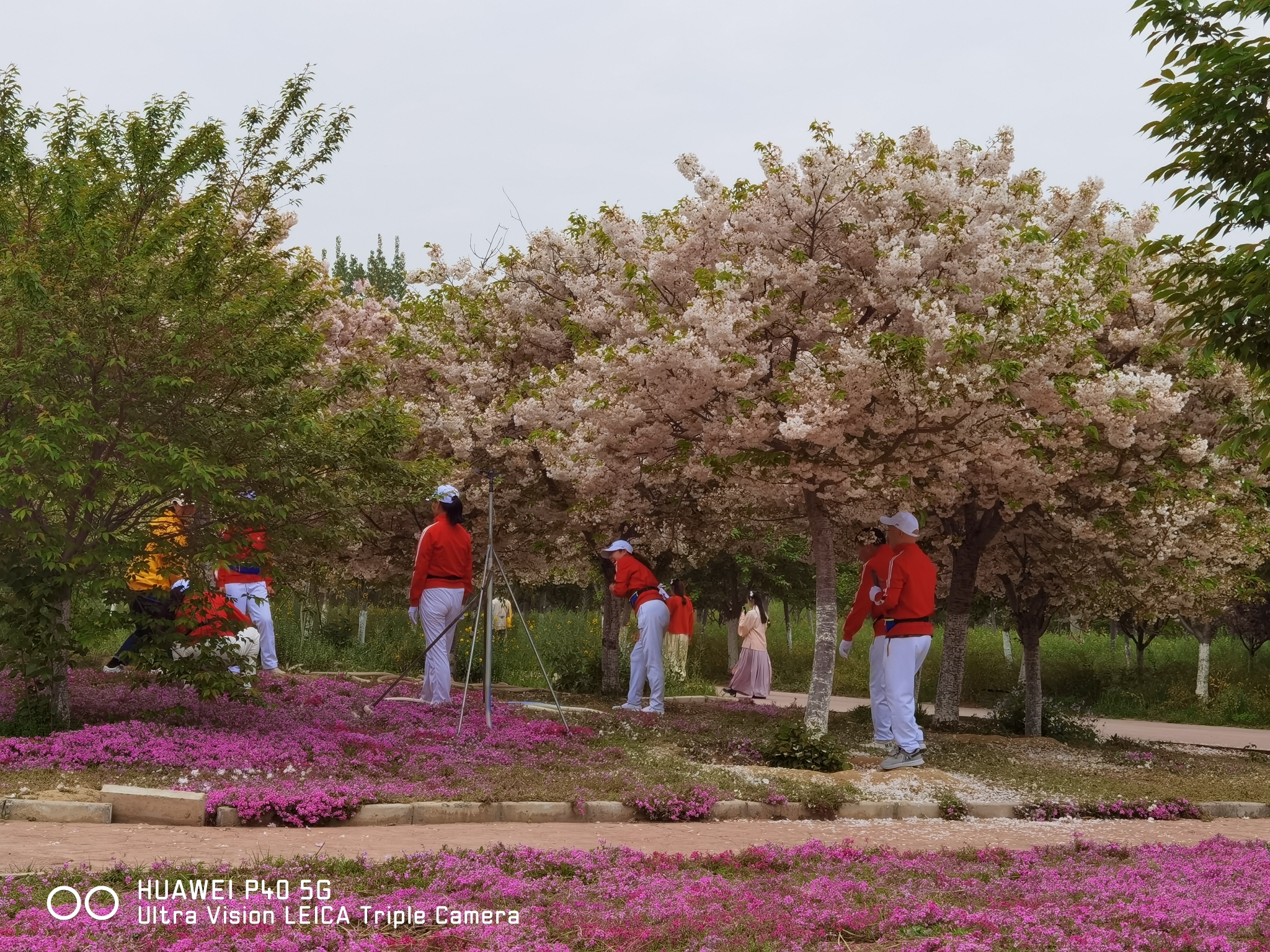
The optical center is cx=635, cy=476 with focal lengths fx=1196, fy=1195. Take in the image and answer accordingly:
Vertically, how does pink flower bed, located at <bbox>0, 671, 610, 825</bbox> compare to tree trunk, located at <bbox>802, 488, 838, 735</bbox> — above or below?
below

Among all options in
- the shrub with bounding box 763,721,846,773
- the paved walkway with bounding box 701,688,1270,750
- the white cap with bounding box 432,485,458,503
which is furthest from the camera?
the paved walkway with bounding box 701,688,1270,750

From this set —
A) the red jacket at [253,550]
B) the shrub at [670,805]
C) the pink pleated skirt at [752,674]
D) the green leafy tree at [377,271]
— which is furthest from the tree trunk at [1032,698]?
the green leafy tree at [377,271]

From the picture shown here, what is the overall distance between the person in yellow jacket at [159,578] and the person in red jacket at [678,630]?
12063 millimetres

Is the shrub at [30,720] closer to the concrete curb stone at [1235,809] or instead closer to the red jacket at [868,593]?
the red jacket at [868,593]

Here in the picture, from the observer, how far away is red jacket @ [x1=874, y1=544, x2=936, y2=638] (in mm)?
12188

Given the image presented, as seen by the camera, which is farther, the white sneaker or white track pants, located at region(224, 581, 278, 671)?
white track pants, located at region(224, 581, 278, 671)

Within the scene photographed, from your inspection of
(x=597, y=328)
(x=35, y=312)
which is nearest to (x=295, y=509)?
(x=35, y=312)

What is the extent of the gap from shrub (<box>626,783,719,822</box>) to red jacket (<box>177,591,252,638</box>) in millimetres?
4110

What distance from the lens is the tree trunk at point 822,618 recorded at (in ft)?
45.0

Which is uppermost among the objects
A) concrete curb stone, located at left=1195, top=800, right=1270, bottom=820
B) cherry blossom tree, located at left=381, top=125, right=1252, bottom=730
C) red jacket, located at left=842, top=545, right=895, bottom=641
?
cherry blossom tree, located at left=381, top=125, right=1252, bottom=730

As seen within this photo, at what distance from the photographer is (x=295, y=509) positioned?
11.1 meters

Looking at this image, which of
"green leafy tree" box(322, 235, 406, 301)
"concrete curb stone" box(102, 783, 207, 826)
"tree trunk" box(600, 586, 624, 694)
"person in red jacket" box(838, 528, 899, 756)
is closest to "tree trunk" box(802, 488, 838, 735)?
"person in red jacket" box(838, 528, 899, 756)

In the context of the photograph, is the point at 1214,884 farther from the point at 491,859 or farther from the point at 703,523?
the point at 703,523

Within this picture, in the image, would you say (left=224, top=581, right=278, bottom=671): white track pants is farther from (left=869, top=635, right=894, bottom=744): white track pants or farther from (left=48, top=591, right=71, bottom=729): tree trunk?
(left=869, top=635, right=894, bottom=744): white track pants
